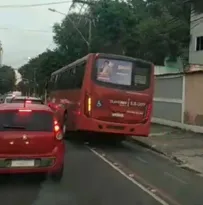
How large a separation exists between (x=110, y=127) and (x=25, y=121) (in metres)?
7.06

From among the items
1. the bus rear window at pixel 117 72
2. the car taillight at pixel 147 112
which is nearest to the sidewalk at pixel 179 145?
the car taillight at pixel 147 112

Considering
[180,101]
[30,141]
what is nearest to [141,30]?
[180,101]

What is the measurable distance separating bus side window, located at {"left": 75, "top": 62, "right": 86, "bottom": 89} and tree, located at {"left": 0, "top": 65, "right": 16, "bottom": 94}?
102 meters

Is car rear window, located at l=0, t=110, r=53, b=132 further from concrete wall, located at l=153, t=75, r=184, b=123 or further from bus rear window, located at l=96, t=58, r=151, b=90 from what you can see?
concrete wall, located at l=153, t=75, r=184, b=123

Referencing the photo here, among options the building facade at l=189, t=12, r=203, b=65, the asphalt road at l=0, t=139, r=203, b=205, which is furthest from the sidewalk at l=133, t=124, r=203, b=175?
the building facade at l=189, t=12, r=203, b=65

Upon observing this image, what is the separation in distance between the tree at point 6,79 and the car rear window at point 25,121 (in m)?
110

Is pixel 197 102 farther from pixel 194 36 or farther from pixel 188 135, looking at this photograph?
pixel 194 36

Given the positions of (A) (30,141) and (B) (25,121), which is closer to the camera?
(A) (30,141)

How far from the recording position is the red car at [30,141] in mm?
8992

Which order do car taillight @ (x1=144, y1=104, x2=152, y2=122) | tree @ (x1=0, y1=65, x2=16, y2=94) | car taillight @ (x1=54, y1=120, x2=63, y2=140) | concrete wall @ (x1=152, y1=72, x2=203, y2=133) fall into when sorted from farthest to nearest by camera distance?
tree @ (x1=0, y1=65, x2=16, y2=94) → concrete wall @ (x1=152, y1=72, x2=203, y2=133) → car taillight @ (x1=144, y1=104, x2=152, y2=122) → car taillight @ (x1=54, y1=120, x2=63, y2=140)

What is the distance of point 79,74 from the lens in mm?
17375

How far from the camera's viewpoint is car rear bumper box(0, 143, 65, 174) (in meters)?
8.95

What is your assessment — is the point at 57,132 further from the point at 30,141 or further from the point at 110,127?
the point at 110,127

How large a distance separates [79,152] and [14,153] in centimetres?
595
